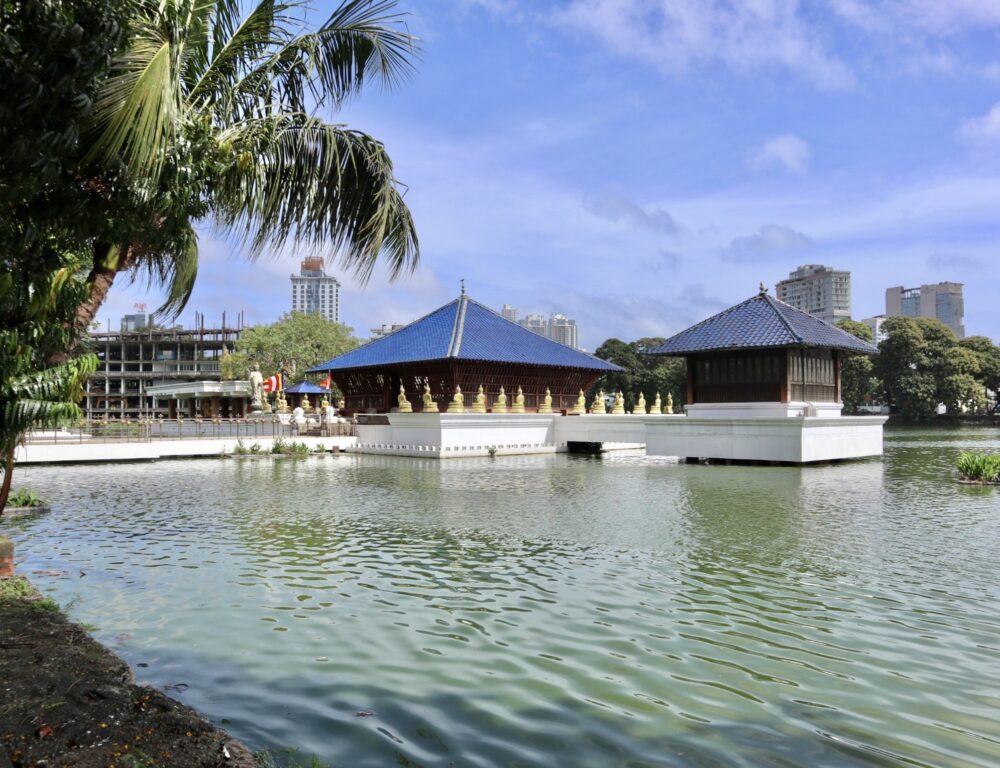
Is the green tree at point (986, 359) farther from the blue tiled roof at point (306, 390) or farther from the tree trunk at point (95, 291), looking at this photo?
the tree trunk at point (95, 291)

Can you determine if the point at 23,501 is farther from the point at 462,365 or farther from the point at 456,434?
the point at 462,365

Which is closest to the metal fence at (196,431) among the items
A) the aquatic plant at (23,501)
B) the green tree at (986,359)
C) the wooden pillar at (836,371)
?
the aquatic plant at (23,501)

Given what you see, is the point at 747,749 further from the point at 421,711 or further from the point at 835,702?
the point at 421,711

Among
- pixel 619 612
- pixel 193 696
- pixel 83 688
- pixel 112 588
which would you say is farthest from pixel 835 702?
pixel 112 588

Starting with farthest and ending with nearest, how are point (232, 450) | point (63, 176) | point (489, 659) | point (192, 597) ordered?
point (232, 450) < point (192, 597) < point (489, 659) < point (63, 176)

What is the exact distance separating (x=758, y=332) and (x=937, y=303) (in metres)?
151

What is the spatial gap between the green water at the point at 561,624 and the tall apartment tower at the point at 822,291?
123 metres

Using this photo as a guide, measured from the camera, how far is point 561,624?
20.9ft

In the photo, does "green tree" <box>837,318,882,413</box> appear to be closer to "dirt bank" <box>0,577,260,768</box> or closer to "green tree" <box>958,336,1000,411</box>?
"green tree" <box>958,336,1000,411</box>

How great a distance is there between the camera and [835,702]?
4.72 metres

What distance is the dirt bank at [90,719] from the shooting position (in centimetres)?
351

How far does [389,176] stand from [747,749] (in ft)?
17.7

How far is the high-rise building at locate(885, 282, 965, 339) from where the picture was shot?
148125mm

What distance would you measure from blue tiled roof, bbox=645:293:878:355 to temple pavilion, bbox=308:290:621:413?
8057 millimetres
